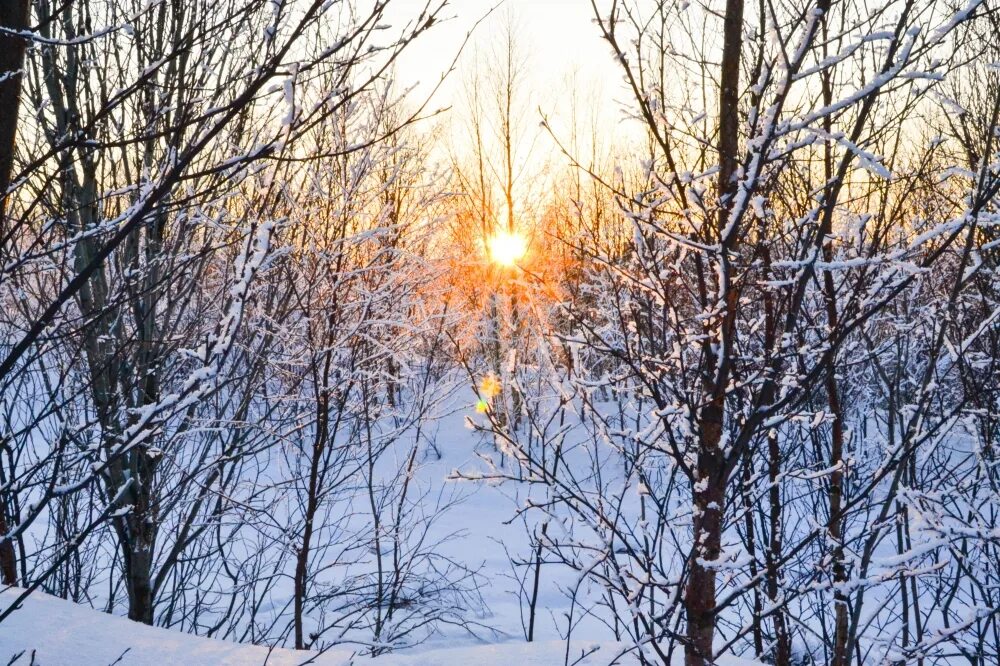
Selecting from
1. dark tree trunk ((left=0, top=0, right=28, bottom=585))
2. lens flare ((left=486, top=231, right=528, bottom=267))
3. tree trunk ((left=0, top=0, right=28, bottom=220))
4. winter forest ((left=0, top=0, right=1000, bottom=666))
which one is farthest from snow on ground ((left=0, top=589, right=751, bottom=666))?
lens flare ((left=486, top=231, right=528, bottom=267))

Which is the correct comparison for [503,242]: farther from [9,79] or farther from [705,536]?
[9,79]

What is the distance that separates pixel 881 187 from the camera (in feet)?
10.1

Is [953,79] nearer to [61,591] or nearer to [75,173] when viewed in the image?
[75,173]

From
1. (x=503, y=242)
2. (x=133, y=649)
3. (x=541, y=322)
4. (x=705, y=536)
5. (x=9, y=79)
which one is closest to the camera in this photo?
(x=9, y=79)

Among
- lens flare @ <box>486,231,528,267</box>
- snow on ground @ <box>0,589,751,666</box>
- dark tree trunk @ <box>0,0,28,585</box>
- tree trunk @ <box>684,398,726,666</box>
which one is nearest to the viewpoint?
dark tree trunk @ <box>0,0,28,585</box>

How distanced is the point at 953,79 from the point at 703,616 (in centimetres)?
913

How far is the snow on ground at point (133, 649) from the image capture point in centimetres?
238

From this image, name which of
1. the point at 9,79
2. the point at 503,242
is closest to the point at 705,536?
the point at 9,79

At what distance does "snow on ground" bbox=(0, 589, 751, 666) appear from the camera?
7.80ft

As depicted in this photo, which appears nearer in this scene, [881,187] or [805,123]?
[805,123]

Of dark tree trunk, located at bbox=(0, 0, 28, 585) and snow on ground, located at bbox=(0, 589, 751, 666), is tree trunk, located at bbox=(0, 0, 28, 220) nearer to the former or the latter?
dark tree trunk, located at bbox=(0, 0, 28, 585)

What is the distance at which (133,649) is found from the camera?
2.52 meters

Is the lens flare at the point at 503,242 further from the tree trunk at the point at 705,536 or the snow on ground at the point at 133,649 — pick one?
the tree trunk at the point at 705,536

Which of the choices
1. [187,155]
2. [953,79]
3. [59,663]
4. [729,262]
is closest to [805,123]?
[729,262]
